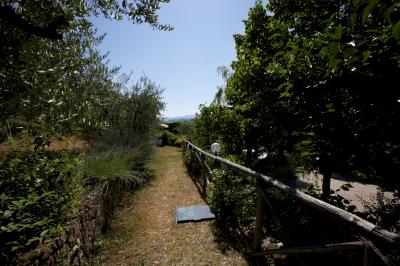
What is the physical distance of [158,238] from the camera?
427 cm

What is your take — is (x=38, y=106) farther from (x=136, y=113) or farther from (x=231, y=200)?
(x=136, y=113)

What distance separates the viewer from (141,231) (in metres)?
4.55

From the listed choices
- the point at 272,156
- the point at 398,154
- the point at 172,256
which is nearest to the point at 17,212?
the point at 172,256

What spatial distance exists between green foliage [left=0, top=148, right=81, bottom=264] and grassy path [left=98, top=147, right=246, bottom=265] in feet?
4.29

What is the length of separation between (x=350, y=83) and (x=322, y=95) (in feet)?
0.98

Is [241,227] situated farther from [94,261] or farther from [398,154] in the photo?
[398,154]

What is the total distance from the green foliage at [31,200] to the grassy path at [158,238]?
1.31 metres

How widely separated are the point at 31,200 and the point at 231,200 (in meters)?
3.03

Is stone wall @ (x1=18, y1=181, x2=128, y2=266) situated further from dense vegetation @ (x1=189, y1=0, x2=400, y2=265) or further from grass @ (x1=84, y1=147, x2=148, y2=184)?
dense vegetation @ (x1=189, y1=0, x2=400, y2=265)

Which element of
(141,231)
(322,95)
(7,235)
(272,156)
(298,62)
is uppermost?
(298,62)

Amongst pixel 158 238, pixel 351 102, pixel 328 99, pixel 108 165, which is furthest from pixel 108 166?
pixel 351 102

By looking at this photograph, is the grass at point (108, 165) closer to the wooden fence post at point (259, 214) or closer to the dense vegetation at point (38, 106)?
the dense vegetation at point (38, 106)

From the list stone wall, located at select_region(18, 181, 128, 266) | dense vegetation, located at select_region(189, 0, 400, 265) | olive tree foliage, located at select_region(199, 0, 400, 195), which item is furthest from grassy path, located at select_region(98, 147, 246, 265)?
olive tree foliage, located at select_region(199, 0, 400, 195)

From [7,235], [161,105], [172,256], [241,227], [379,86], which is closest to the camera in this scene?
[379,86]
